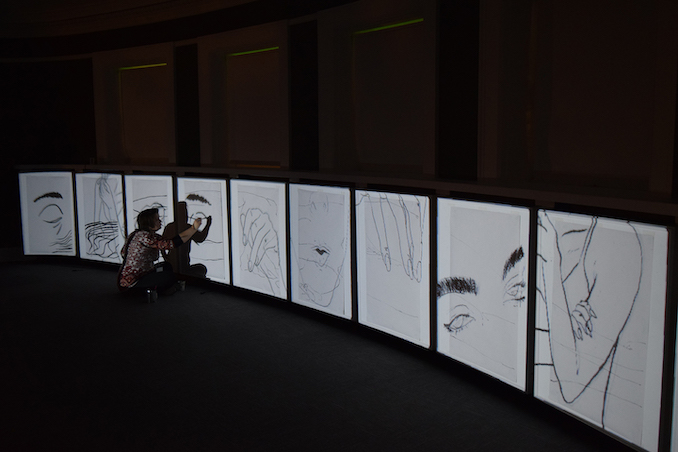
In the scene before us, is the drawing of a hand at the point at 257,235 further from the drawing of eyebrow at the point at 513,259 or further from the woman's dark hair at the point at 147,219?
the drawing of eyebrow at the point at 513,259

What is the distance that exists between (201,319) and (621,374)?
4.24 metres

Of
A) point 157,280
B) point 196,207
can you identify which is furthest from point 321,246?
point 157,280

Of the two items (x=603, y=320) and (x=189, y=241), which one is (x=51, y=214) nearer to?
(x=189, y=241)

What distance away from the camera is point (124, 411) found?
13.7ft

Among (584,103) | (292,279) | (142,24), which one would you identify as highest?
(142,24)

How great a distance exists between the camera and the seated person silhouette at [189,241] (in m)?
7.40

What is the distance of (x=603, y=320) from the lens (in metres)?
3.33

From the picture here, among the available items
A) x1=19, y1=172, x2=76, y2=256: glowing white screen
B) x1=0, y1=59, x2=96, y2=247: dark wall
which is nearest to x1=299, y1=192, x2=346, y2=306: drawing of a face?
x1=19, y1=172, x2=76, y2=256: glowing white screen

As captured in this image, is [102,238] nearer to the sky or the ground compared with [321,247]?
nearer to the ground

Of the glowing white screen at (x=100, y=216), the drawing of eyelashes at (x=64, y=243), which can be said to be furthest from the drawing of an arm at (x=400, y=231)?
the drawing of eyelashes at (x=64, y=243)

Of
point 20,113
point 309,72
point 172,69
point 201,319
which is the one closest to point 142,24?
point 172,69

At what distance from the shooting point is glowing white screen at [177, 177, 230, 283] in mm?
7113

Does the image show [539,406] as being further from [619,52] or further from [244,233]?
[244,233]

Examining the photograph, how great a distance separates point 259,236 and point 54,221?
13.8 ft
